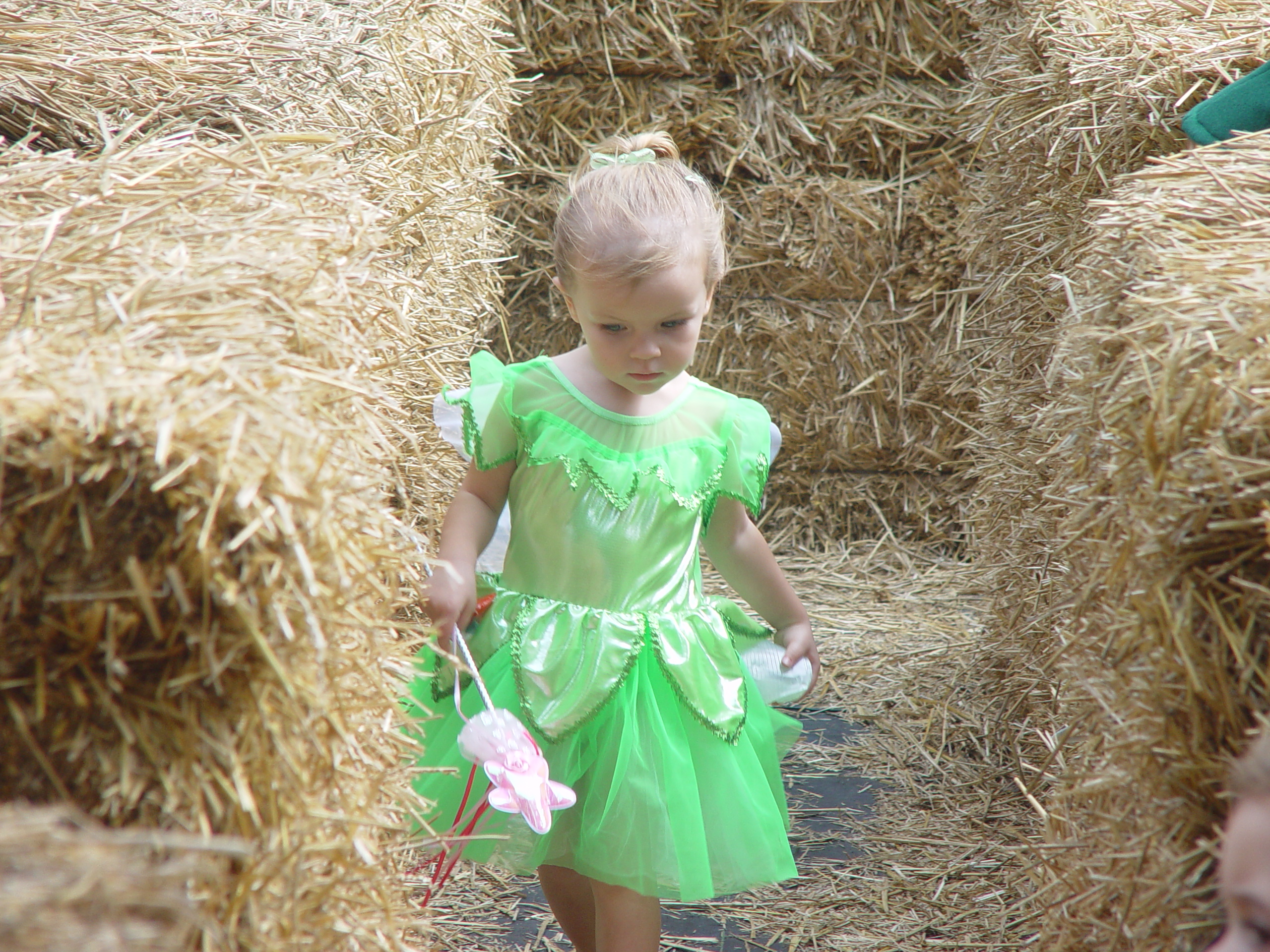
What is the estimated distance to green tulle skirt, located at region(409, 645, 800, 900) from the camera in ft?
5.45

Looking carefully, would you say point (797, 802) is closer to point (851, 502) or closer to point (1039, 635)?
point (1039, 635)

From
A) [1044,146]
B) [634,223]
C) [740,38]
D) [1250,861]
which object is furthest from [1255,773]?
[740,38]

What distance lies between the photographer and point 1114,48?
2.34 meters

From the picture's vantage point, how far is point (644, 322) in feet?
5.78

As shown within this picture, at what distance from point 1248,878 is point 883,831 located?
1574mm

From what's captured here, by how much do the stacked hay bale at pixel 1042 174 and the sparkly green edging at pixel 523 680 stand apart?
2.43 feet

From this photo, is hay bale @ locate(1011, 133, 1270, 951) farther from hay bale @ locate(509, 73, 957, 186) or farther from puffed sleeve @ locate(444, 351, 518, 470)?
hay bale @ locate(509, 73, 957, 186)

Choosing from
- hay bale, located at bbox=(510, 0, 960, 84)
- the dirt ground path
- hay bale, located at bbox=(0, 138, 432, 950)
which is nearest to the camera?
hay bale, located at bbox=(0, 138, 432, 950)

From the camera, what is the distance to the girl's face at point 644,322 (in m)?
1.75

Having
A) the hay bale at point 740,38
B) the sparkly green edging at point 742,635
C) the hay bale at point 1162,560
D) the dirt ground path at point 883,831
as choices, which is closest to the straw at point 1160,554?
the hay bale at point 1162,560

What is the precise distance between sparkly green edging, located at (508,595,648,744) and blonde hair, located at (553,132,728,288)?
54cm

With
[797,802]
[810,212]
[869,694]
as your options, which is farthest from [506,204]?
[797,802]

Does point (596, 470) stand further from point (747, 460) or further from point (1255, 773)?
point (1255, 773)

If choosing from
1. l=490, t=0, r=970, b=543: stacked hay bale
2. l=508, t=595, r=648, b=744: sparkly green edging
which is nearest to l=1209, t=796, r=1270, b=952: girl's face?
l=508, t=595, r=648, b=744: sparkly green edging
